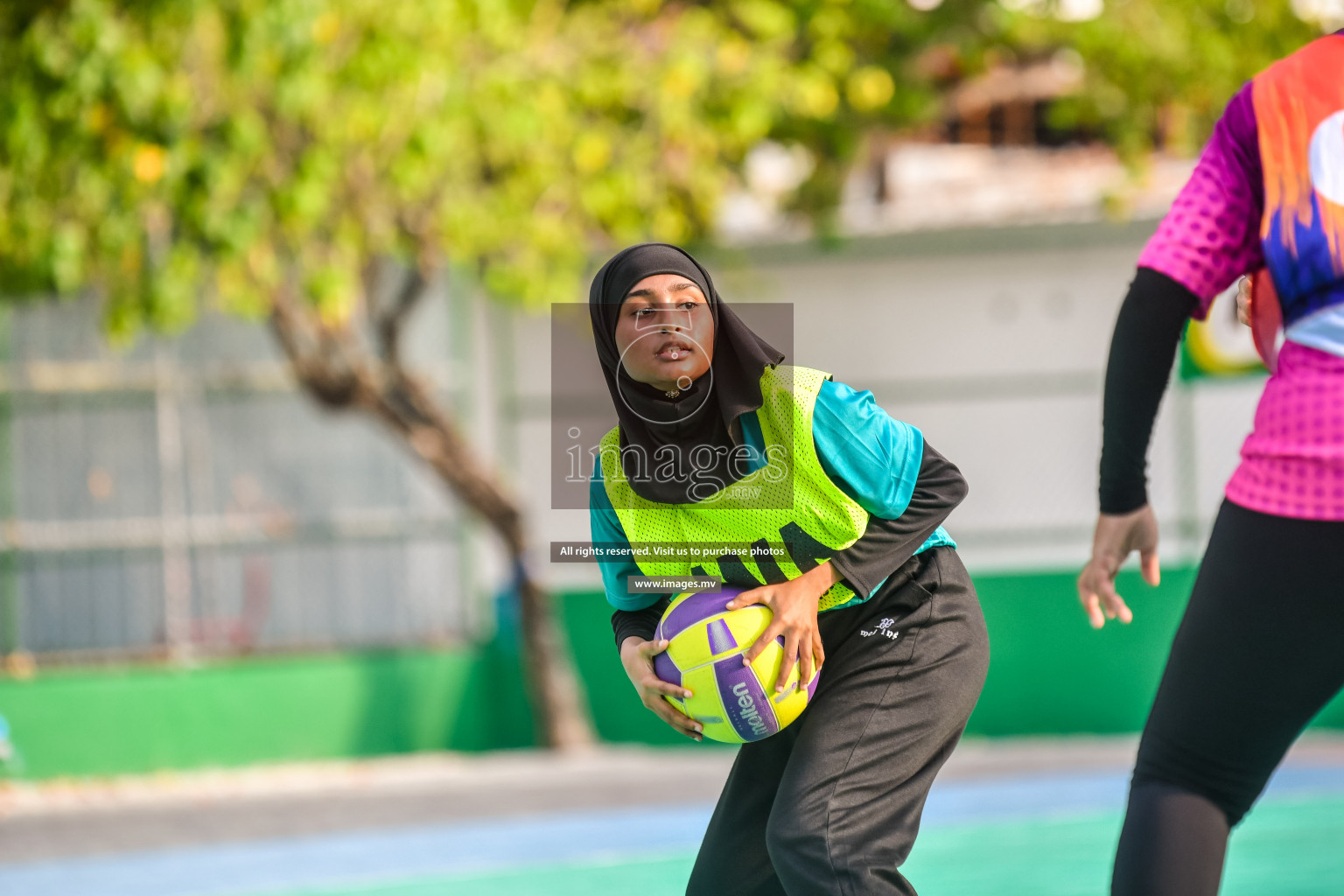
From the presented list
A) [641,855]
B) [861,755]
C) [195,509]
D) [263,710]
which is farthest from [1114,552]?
[195,509]

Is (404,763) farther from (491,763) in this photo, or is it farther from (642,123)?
(642,123)

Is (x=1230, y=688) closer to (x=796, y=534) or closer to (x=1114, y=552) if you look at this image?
(x=1114, y=552)

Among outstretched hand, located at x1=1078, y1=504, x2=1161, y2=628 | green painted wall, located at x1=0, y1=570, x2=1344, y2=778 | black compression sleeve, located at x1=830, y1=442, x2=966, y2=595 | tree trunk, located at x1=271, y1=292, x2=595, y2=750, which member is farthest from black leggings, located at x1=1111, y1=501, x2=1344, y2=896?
tree trunk, located at x1=271, y1=292, x2=595, y2=750

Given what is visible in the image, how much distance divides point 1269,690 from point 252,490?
10201mm

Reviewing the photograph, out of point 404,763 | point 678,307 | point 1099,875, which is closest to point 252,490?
point 404,763

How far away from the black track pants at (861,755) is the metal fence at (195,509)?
8.82 metres

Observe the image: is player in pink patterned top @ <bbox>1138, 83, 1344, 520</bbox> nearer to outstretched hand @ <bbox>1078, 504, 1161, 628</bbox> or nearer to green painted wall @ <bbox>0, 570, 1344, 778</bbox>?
outstretched hand @ <bbox>1078, 504, 1161, 628</bbox>

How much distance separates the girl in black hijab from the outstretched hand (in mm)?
543

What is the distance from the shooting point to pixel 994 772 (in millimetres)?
9859

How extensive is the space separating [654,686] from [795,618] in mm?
349

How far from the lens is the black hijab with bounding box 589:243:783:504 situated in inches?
129

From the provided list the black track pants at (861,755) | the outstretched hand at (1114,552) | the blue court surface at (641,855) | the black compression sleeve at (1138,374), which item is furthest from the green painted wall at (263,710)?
the black compression sleeve at (1138,374)

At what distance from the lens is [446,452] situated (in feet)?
36.8

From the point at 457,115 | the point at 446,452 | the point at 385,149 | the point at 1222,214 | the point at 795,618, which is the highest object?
the point at 457,115
